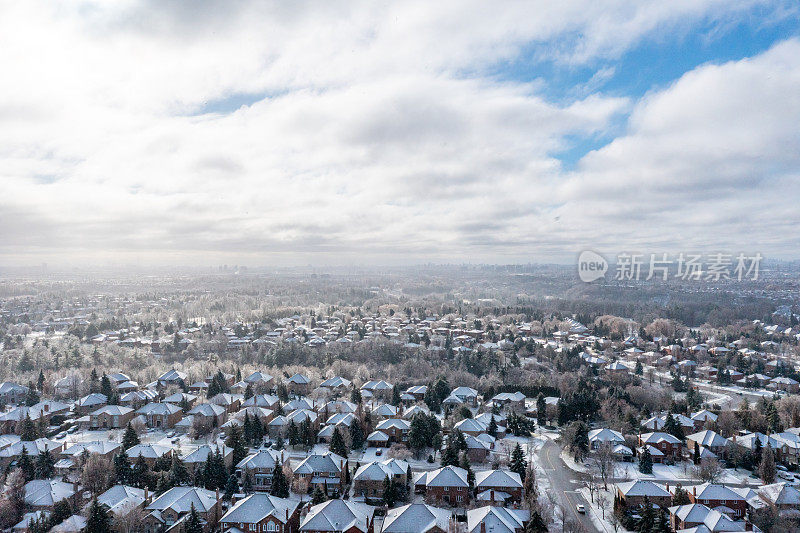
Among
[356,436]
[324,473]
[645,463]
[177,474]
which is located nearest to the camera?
[177,474]

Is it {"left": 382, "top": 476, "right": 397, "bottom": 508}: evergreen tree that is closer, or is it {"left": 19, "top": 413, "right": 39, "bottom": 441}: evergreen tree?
{"left": 382, "top": 476, "right": 397, "bottom": 508}: evergreen tree

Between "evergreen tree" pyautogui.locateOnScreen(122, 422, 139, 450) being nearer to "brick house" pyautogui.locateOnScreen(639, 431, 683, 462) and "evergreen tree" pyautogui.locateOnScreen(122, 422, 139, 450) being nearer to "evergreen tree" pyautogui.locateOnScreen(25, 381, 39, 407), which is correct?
"evergreen tree" pyautogui.locateOnScreen(25, 381, 39, 407)

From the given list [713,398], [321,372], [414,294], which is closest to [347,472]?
[321,372]

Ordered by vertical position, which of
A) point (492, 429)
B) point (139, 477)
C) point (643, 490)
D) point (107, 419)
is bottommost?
point (107, 419)

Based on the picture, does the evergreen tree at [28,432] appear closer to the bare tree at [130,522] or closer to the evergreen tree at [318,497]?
the bare tree at [130,522]

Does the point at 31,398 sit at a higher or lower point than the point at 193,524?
lower

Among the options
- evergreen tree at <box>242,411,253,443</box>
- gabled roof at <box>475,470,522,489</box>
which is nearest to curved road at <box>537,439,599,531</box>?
gabled roof at <box>475,470,522,489</box>

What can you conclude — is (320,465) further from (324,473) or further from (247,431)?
(247,431)

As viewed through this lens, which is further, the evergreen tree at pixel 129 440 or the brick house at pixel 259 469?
the evergreen tree at pixel 129 440

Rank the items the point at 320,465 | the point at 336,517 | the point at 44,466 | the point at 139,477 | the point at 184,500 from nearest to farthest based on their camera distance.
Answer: the point at 336,517
the point at 184,500
the point at 139,477
the point at 320,465
the point at 44,466

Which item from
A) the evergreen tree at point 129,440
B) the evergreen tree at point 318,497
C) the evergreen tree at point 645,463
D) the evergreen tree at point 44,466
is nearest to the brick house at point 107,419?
the evergreen tree at point 129,440

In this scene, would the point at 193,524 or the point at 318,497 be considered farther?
the point at 318,497

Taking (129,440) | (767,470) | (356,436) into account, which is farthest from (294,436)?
(767,470)
